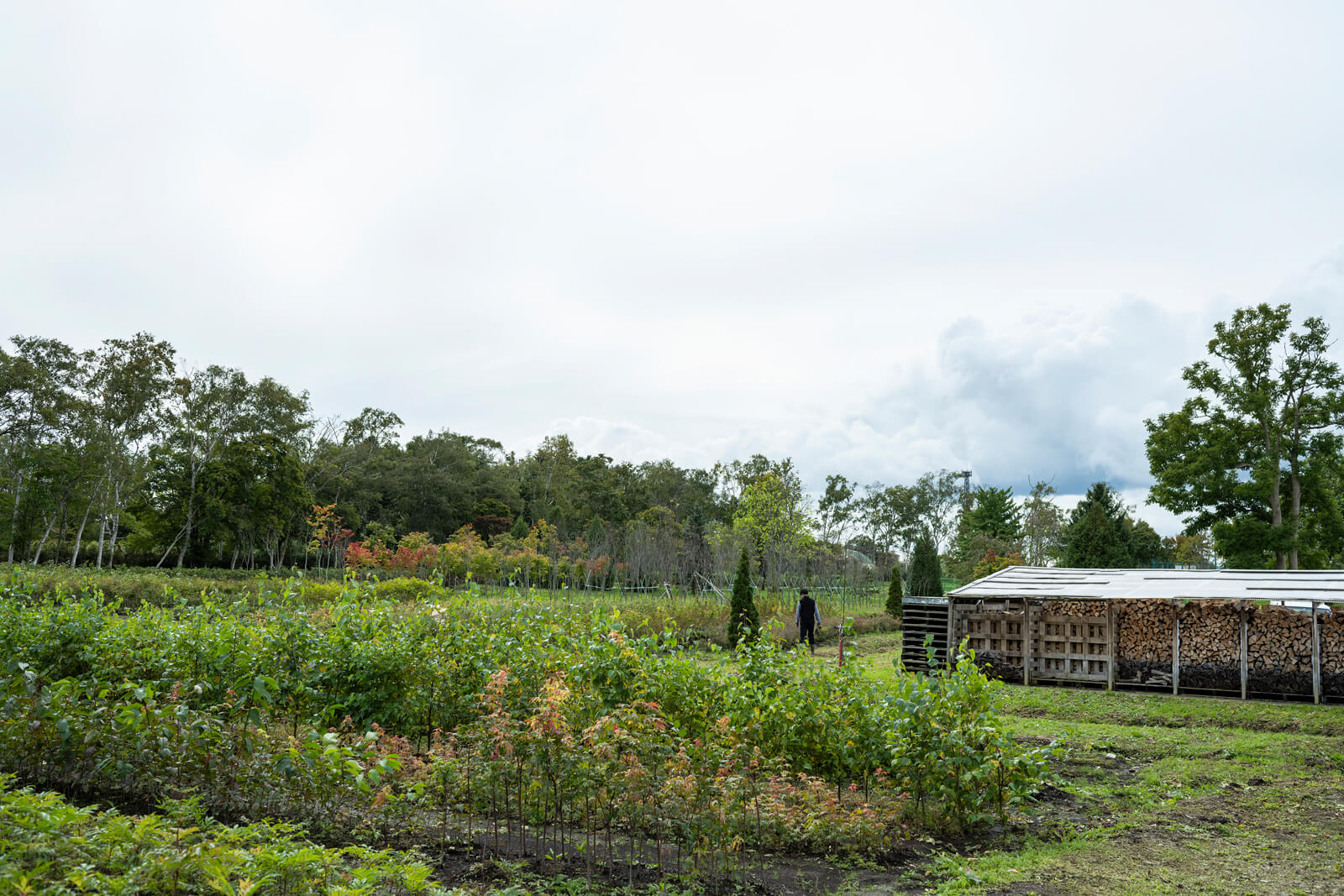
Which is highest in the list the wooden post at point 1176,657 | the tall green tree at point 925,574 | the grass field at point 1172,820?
the tall green tree at point 925,574

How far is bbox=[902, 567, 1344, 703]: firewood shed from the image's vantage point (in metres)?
11.6

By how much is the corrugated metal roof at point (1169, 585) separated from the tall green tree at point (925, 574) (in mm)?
8864

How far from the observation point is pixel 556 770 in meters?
4.12

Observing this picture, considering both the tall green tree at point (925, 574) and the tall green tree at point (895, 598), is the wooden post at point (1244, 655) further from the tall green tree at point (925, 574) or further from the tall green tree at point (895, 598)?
the tall green tree at point (925, 574)

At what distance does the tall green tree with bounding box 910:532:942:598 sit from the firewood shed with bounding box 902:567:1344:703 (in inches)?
351

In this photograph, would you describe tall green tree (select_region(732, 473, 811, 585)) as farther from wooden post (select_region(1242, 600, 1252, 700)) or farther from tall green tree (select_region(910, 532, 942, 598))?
wooden post (select_region(1242, 600, 1252, 700))

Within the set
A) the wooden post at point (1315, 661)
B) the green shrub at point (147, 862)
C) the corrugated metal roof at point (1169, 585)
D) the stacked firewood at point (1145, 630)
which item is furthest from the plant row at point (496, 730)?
the stacked firewood at point (1145, 630)

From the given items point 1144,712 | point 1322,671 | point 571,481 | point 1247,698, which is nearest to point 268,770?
Result: point 1144,712

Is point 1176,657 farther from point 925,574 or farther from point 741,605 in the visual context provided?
point 925,574

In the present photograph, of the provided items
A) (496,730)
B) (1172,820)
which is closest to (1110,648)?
(1172,820)

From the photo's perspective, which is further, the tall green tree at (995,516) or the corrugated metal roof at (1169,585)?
the tall green tree at (995,516)

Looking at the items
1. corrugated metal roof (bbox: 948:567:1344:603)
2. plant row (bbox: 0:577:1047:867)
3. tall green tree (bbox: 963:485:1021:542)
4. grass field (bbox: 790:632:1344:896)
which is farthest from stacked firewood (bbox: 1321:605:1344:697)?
tall green tree (bbox: 963:485:1021:542)

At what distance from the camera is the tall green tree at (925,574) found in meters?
23.1

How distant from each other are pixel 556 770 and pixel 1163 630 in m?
12.0
